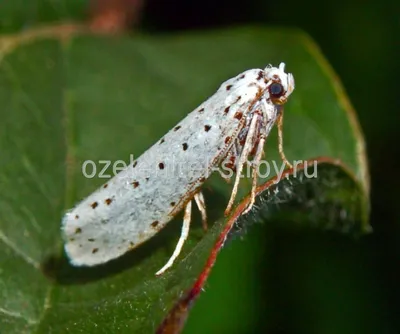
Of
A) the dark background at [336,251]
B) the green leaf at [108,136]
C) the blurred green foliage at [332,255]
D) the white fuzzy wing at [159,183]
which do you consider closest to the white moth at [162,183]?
the white fuzzy wing at [159,183]

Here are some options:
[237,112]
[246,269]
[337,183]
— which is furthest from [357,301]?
[237,112]

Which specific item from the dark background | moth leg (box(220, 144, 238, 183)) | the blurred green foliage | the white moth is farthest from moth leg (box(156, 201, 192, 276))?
the dark background

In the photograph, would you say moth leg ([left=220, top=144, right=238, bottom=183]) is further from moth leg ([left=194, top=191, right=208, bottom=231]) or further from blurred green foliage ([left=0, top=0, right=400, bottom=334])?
blurred green foliage ([left=0, top=0, right=400, bottom=334])

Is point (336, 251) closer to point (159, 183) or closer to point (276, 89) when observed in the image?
point (276, 89)

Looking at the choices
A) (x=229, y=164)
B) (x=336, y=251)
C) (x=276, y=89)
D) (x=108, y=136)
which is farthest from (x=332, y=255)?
(x=108, y=136)

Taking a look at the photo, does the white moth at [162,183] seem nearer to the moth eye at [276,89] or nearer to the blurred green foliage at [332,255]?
the moth eye at [276,89]
